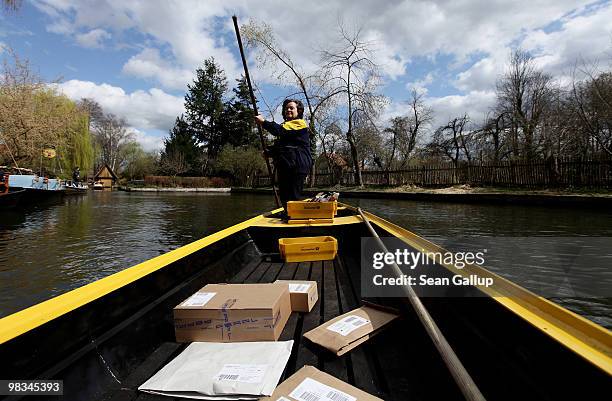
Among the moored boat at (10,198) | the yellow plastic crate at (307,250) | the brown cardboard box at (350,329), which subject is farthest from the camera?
the moored boat at (10,198)

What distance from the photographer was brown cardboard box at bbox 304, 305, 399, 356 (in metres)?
1.37

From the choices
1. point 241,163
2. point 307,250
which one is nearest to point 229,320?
point 307,250

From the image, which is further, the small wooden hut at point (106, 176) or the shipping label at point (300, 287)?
the small wooden hut at point (106, 176)

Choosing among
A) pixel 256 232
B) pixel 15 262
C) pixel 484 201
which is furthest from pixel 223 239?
pixel 484 201

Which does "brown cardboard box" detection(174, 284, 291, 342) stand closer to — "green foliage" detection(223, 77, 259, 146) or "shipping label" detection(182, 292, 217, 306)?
"shipping label" detection(182, 292, 217, 306)

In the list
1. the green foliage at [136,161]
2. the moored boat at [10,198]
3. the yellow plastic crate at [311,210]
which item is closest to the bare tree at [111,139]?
the green foliage at [136,161]

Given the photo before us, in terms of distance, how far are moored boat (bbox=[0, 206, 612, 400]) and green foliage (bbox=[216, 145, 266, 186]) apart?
33.0m

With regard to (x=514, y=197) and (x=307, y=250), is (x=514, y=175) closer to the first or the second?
(x=514, y=197)

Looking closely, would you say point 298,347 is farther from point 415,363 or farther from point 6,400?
point 6,400

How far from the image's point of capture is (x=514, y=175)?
619 inches

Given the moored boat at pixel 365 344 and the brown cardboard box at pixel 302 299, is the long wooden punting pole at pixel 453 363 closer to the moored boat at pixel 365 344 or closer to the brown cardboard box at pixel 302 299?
the moored boat at pixel 365 344

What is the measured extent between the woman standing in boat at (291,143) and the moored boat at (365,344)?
1965 millimetres

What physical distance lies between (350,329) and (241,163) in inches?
1356

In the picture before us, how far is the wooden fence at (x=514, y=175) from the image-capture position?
42.1ft
